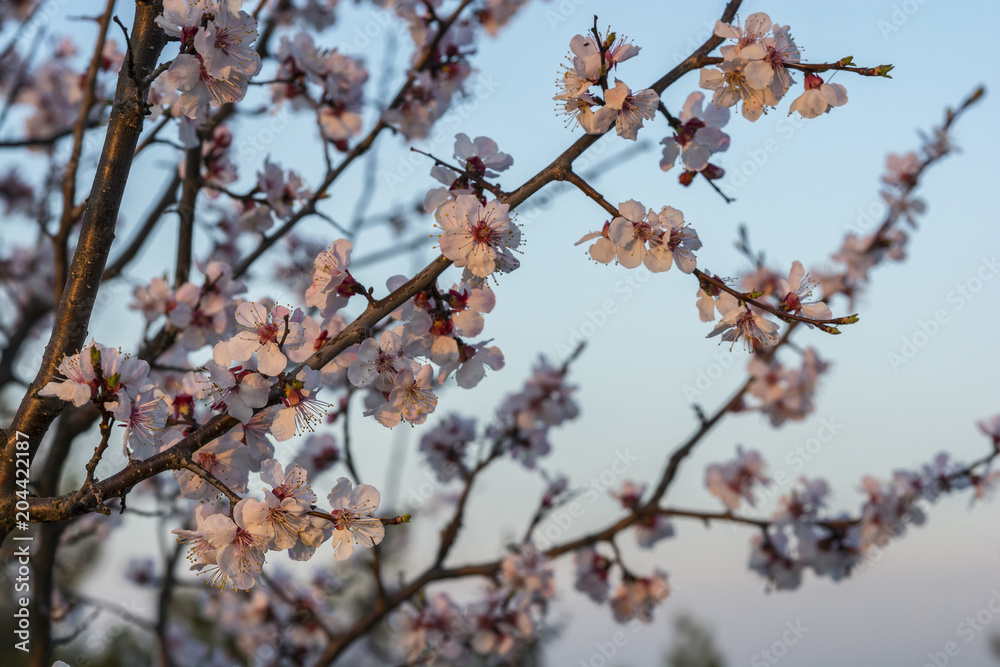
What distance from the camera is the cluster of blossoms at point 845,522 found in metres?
4.07

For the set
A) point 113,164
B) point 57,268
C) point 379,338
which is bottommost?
point 379,338

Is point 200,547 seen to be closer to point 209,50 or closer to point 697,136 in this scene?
point 209,50

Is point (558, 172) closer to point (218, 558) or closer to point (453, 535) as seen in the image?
point (218, 558)

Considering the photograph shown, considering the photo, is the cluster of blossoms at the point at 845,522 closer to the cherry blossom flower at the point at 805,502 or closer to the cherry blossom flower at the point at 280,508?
the cherry blossom flower at the point at 805,502

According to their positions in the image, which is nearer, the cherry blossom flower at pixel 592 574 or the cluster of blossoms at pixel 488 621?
the cluster of blossoms at pixel 488 621

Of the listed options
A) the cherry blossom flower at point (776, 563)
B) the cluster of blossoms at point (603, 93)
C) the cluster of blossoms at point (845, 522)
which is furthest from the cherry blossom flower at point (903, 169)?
the cluster of blossoms at point (603, 93)

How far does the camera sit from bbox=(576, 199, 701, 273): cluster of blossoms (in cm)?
164

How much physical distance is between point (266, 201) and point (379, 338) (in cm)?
139

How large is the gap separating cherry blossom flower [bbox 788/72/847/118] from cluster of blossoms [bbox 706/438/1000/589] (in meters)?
2.82

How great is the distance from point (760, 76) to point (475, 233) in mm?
746

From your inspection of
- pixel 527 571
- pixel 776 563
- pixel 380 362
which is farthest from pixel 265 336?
pixel 776 563

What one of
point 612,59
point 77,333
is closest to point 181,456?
point 77,333

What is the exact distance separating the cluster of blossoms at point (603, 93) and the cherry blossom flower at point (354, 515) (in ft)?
3.07

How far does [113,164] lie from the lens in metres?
1.60
